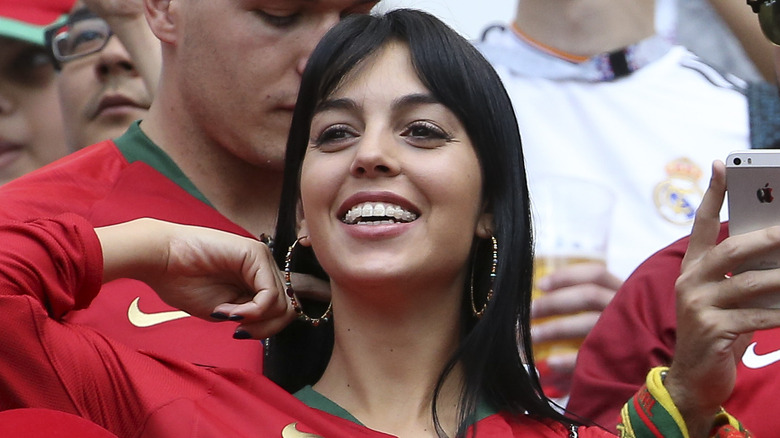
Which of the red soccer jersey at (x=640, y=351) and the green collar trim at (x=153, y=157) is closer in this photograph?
the red soccer jersey at (x=640, y=351)

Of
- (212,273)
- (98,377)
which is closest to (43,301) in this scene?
(98,377)

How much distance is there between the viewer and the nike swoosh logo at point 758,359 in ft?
9.66

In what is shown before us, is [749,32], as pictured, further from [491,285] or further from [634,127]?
[491,285]

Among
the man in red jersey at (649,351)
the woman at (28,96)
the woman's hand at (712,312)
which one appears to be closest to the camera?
the woman's hand at (712,312)

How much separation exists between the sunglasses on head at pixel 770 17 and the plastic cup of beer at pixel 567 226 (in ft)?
2.83

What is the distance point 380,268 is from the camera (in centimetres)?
258

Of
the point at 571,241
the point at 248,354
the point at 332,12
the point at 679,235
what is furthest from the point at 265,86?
the point at 679,235

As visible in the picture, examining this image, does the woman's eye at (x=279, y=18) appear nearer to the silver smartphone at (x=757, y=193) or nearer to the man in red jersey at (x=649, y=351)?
the man in red jersey at (x=649, y=351)

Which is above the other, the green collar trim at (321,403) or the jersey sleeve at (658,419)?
the jersey sleeve at (658,419)

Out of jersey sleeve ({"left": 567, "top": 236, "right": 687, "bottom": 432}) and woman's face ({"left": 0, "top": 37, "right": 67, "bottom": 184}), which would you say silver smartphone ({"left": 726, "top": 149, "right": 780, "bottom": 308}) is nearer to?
jersey sleeve ({"left": 567, "top": 236, "right": 687, "bottom": 432})

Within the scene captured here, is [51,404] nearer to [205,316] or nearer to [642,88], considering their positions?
[205,316]

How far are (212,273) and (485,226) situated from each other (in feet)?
1.56

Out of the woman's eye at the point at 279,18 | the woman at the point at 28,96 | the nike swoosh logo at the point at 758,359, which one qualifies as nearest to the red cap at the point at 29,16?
the woman at the point at 28,96

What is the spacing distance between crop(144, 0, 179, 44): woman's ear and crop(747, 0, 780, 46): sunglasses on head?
124 cm
